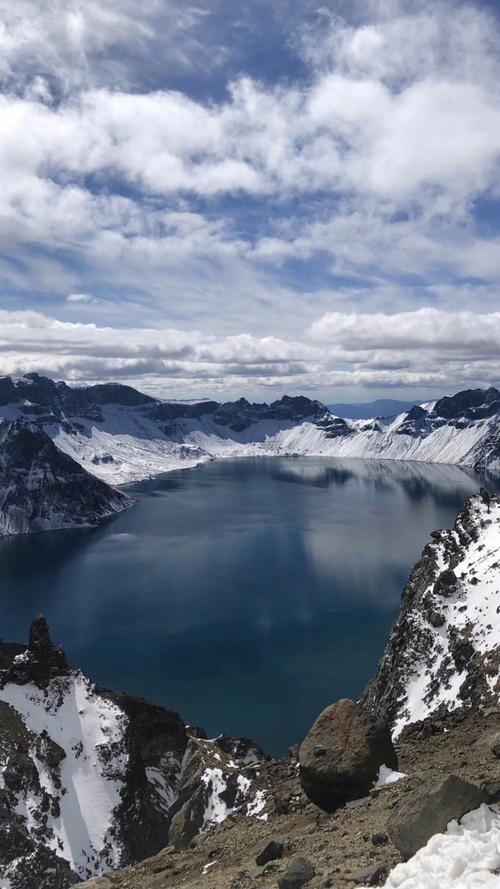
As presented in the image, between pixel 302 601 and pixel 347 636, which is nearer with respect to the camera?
pixel 347 636

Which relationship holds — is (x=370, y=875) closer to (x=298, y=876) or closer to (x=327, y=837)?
(x=298, y=876)

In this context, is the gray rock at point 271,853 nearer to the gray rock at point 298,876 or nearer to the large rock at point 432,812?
the gray rock at point 298,876

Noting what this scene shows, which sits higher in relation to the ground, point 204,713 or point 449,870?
point 449,870

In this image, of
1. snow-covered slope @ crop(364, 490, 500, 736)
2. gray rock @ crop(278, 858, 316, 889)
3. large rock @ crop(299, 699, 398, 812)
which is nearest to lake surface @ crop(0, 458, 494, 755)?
snow-covered slope @ crop(364, 490, 500, 736)

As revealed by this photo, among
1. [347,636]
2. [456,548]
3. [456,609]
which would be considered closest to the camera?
[456,609]

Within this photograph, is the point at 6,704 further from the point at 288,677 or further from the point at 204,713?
the point at 288,677

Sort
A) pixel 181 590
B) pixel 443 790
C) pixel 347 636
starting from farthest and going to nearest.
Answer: pixel 181 590
pixel 347 636
pixel 443 790

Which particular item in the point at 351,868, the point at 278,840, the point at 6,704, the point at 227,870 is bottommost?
the point at 6,704

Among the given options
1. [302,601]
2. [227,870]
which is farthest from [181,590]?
[227,870]
